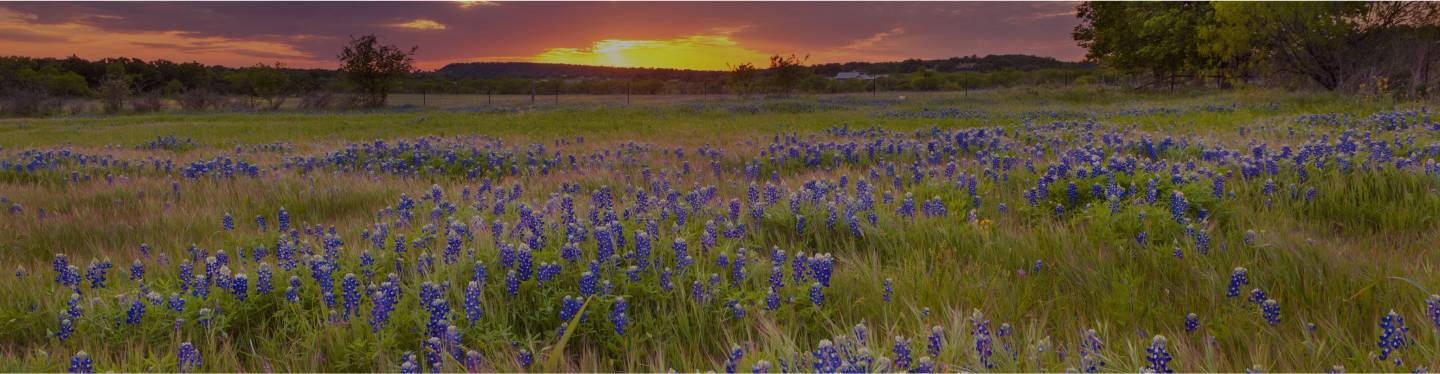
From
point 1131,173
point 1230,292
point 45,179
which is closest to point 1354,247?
point 1230,292

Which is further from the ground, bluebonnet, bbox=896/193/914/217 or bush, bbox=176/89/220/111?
bush, bbox=176/89/220/111

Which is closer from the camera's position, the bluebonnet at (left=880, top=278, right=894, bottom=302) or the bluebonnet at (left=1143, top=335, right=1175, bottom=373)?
the bluebonnet at (left=1143, top=335, right=1175, bottom=373)

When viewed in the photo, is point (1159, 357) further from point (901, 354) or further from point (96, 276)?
point (96, 276)

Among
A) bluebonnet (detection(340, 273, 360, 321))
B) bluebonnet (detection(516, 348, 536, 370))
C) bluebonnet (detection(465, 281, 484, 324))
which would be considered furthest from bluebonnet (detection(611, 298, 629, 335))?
bluebonnet (detection(340, 273, 360, 321))

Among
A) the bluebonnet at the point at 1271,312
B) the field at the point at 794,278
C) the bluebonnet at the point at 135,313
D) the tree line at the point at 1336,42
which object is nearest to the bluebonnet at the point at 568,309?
the field at the point at 794,278

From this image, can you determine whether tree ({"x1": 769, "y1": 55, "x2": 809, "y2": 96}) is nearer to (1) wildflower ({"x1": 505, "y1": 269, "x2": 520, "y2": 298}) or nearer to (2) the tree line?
(2) the tree line

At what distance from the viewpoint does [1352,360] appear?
2328 mm

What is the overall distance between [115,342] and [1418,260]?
17.5 feet

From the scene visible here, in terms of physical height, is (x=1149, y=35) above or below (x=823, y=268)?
above

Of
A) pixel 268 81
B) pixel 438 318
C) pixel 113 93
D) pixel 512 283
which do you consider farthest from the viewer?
pixel 268 81

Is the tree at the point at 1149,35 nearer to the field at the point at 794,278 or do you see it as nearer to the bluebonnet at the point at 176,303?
the field at the point at 794,278

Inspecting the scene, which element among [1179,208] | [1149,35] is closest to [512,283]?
[1179,208]

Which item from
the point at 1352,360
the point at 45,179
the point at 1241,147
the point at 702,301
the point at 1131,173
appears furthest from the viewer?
the point at 45,179

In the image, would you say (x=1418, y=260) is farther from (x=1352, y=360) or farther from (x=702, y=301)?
(x=702, y=301)
